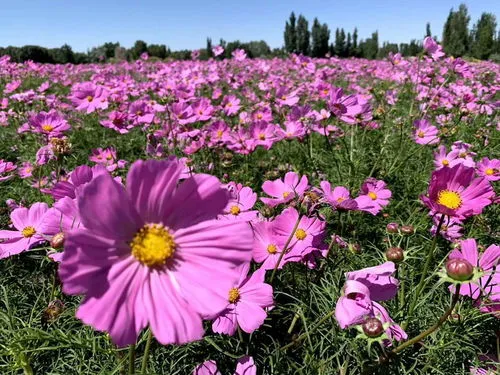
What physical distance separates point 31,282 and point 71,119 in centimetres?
255

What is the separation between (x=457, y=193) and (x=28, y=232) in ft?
3.90

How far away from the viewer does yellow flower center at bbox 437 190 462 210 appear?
1047 millimetres

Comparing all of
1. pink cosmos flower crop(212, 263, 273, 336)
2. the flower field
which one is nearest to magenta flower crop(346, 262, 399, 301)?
the flower field

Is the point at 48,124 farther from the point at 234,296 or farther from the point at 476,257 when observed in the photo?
the point at 476,257

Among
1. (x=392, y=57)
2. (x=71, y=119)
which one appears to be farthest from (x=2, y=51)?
(x=392, y=57)

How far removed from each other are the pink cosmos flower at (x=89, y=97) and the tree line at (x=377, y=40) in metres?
23.4

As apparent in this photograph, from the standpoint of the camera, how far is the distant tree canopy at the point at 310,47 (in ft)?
60.7

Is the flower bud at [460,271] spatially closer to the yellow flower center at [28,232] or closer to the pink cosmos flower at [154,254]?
the pink cosmos flower at [154,254]

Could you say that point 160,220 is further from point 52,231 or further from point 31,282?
point 31,282

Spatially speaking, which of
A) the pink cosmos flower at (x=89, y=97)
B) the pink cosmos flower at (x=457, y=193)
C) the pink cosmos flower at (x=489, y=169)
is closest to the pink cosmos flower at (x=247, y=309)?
the pink cosmos flower at (x=457, y=193)

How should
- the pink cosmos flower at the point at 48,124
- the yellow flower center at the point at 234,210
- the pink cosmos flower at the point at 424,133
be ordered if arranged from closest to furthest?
the yellow flower center at the point at 234,210 → the pink cosmos flower at the point at 48,124 → the pink cosmos flower at the point at 424,133

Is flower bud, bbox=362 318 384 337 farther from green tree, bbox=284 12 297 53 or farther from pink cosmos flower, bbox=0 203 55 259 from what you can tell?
green tree, bbox=284 12 297 53

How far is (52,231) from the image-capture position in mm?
841

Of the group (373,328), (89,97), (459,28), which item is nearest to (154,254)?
(373,328)
